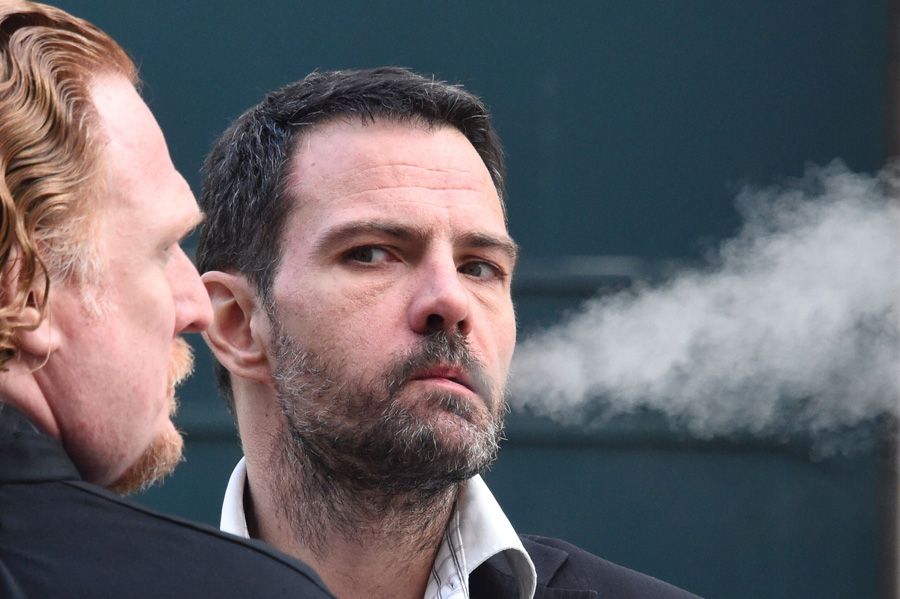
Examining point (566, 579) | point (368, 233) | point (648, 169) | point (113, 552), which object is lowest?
point (113, 552)

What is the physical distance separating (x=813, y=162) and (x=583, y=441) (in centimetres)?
105

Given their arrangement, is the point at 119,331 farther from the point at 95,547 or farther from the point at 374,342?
the point at 374,342

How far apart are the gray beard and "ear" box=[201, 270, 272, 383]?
0.06 metres

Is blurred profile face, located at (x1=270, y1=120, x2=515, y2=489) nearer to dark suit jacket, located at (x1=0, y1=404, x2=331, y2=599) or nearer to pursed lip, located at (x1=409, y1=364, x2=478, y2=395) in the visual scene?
pursed lip, located at (x1=409, y1=364, x2=478, y2=395)

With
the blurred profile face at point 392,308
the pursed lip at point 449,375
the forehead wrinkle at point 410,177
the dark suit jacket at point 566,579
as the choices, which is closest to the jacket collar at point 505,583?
the dark suit jacket at point 566,579

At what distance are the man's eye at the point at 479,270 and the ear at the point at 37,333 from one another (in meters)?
0.94

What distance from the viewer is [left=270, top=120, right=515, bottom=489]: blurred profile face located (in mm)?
1739

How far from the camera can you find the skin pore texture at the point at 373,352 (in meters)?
1.75

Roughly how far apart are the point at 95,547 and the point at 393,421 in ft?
A: 2.61

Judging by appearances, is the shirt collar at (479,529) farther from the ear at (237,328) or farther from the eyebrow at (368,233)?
the eyebrow at (368,233)

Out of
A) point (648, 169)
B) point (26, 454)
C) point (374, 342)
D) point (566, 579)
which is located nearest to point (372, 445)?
point (374, 342)

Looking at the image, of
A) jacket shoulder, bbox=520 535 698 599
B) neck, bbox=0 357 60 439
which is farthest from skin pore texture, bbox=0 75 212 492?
jacket shoulder, bbox=520 535 698 599

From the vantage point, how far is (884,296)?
9.82ft

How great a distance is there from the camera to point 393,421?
1.73 metres
